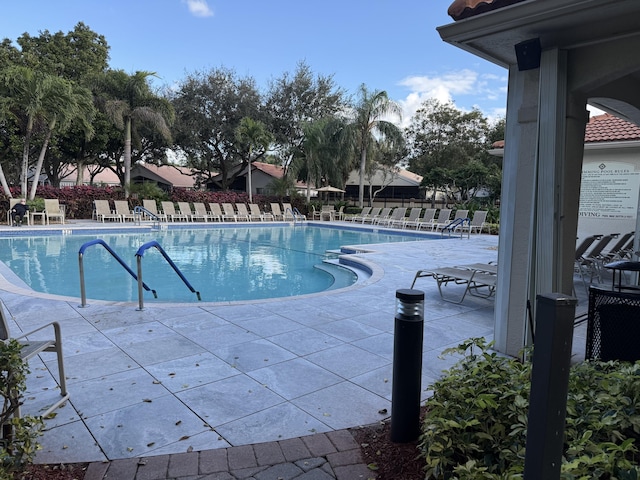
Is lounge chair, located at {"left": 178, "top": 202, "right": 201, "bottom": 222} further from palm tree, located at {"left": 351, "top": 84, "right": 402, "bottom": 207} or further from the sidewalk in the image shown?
the sidewalk

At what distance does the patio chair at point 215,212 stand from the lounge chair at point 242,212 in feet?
3.31

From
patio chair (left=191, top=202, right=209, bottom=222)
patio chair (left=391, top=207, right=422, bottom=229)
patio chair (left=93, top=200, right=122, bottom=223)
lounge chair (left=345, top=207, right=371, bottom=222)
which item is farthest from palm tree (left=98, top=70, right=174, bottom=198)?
patio chair (left=391, top=207, right=422, bottom=229)

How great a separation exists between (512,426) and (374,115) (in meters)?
26.1

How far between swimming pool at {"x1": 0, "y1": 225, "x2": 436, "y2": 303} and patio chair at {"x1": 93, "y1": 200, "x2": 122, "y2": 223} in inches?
154

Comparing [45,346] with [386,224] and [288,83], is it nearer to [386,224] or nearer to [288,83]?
[386,224]

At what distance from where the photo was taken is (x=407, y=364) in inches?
91.7

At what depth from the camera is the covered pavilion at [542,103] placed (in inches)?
115

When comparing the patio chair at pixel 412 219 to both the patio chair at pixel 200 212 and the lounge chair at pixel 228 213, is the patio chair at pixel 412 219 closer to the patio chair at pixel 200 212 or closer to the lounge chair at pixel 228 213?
the lounge chair at pixel 228 213

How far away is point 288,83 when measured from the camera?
1298 inches

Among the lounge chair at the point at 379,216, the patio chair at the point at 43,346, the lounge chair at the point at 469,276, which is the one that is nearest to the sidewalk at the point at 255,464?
the patio chair at the point at 43,346

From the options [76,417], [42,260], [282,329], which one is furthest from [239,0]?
[76,417]

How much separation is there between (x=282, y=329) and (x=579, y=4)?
363 cm

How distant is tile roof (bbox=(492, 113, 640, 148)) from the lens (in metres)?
9.59

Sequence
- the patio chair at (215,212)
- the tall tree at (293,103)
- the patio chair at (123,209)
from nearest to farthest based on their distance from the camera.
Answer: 1. the patio chair at (123,209)
2. the patio chair at (215,212)
3. the tall tree at (293,103)
